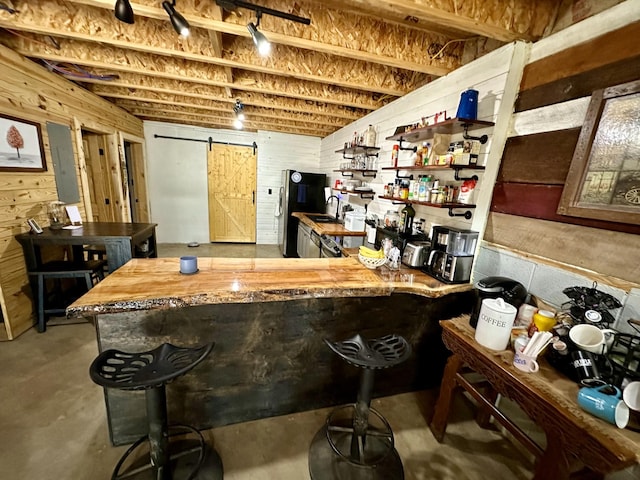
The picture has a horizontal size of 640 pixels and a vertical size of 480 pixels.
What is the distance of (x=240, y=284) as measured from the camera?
144 centimetres

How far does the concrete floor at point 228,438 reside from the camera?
140cm

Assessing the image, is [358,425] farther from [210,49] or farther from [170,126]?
[170,126]

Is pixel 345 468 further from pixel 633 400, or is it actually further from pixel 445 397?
pixel 633 400

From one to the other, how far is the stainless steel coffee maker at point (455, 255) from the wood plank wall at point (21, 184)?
3.57 metres

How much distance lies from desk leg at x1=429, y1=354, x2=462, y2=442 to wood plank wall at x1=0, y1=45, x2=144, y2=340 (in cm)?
355

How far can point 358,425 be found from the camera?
1467mm

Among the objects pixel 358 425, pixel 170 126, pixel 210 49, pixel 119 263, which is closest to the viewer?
pixel 358 425

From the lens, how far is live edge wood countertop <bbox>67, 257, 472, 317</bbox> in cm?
122

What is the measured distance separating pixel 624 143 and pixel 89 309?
252 cm

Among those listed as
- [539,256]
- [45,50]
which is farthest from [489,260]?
[45,50]

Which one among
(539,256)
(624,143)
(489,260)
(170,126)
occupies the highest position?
(170,126)

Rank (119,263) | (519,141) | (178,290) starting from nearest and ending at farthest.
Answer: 1. (178,290)
2. (519,141)
3. (119,263)

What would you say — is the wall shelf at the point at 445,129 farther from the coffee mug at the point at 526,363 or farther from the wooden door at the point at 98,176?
the wooden door at the point at 98,176

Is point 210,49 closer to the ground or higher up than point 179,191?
higher up
